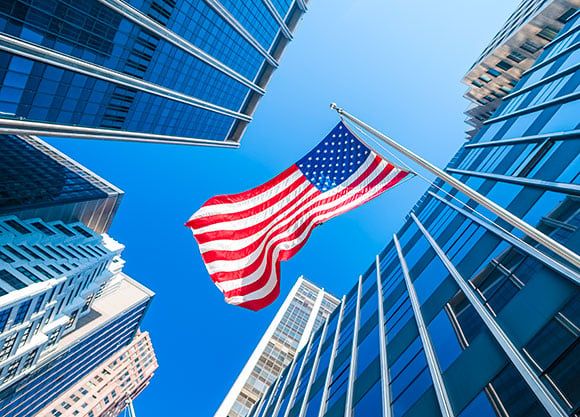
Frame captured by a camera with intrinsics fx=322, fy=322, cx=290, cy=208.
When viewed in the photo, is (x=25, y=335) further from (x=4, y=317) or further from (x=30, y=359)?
(x=4, y=317)

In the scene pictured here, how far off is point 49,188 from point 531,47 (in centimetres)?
8430

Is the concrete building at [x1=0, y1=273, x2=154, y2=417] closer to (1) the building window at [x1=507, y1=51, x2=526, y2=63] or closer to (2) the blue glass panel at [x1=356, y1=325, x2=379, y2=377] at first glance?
(2) the blue glass panel at [x1=356, y1=325, x2=379, y2=377]

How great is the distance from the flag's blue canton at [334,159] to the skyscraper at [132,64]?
36979 mm

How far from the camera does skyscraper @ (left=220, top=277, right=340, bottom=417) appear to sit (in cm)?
3922

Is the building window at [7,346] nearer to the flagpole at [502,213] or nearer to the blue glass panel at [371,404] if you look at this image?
the blue glass panel at [371,404]

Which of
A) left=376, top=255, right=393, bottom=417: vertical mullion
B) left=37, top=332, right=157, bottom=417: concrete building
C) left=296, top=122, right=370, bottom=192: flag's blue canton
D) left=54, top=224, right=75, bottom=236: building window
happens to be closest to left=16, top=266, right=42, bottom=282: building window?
left=54, top=224, right=75, bottom=236: building window

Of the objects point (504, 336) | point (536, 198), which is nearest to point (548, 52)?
point (536, 198)

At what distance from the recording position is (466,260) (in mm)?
13750

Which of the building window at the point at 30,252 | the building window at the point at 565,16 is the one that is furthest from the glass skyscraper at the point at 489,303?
the building window at the point at 30,252

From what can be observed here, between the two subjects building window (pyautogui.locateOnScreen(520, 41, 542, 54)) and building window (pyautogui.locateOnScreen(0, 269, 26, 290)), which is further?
building window (pyautogui.locateOnScreen(0, 269, 26, 290))

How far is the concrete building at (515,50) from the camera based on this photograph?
106 ft

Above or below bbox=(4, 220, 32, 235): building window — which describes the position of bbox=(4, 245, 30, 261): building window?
below

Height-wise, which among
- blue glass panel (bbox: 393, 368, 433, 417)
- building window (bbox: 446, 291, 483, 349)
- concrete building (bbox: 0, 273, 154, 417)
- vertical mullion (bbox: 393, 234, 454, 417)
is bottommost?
concrete building (bbox: 0, 273, 154, 417)

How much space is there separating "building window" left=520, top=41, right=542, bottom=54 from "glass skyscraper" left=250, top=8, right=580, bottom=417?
48.0 feet
